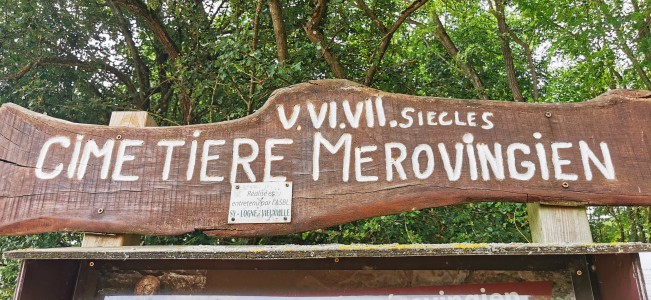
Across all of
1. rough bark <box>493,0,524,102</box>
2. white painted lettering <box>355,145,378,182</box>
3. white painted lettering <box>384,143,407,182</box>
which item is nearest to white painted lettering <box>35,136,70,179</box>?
white painted lettering <box>355,145,378,182</box>

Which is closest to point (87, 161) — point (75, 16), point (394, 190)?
point (394, 190)

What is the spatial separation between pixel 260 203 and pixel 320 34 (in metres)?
3.16

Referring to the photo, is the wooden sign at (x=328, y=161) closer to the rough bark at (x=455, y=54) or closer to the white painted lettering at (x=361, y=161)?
the white painted lettering at (x=361, y=161)

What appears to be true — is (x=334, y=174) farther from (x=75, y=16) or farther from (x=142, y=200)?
(x=75, y=16)

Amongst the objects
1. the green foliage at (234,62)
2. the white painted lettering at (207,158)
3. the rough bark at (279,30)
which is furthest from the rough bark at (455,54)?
the white painted lettering at (207,158)

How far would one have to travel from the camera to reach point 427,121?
76.8 inches

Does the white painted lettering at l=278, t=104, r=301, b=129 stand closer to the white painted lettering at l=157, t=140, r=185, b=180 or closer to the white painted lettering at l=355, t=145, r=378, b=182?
the white painted lettering at l=355, t=145, r=378, b=182

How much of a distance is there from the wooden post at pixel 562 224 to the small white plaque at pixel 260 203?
3.08 ft

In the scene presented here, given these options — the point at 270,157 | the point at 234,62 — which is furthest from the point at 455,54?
the point at 270,157

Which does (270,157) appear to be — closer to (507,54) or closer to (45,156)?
(45,156)

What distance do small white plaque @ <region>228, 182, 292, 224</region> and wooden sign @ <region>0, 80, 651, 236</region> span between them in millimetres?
23

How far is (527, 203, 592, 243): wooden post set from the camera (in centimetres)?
176

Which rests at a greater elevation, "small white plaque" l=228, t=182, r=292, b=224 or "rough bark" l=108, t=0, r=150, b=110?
"rough bark" l=108, t=0, r=150, b=110

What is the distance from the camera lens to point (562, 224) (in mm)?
1769
